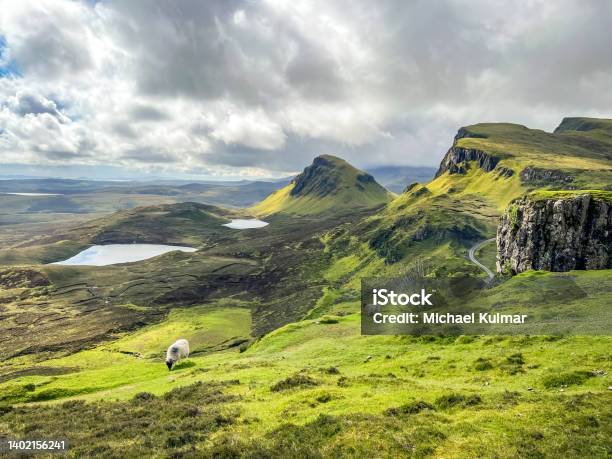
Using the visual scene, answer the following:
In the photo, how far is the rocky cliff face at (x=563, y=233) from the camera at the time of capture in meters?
99.1

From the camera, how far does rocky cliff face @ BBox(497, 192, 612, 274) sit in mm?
99062

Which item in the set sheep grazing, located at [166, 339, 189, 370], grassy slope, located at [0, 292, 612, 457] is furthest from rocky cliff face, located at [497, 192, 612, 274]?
sheep grazing, located at [166, 339, 189, 370]

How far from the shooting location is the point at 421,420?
24.7 meters

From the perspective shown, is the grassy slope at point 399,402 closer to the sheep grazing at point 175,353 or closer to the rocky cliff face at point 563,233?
the sheep grazing at point 175,353

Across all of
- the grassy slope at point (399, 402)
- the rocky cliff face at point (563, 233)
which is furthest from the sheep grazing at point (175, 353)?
the rocky cliff face at point (563, 233)

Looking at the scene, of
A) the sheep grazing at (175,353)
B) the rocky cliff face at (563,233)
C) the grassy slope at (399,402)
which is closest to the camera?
the grassy slope at (399,402)

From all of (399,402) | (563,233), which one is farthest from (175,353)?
(563,233)

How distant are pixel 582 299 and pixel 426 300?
1977 centimetres

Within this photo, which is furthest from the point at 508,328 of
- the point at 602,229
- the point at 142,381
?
the point at 602,229

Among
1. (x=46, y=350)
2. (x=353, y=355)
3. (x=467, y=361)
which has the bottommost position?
(x=46, y=350)

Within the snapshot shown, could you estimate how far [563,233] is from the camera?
10556cm

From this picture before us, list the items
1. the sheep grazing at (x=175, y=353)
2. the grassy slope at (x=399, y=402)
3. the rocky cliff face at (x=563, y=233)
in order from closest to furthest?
the grassy slope at (x=399, y=402)
the sheep grazing at (x=175, y=353)
the rocky cliff face at (x=563, y=233)

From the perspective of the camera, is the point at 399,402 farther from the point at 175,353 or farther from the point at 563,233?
the point at 563,233

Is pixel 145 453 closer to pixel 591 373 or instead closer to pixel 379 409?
pixel 379 409
